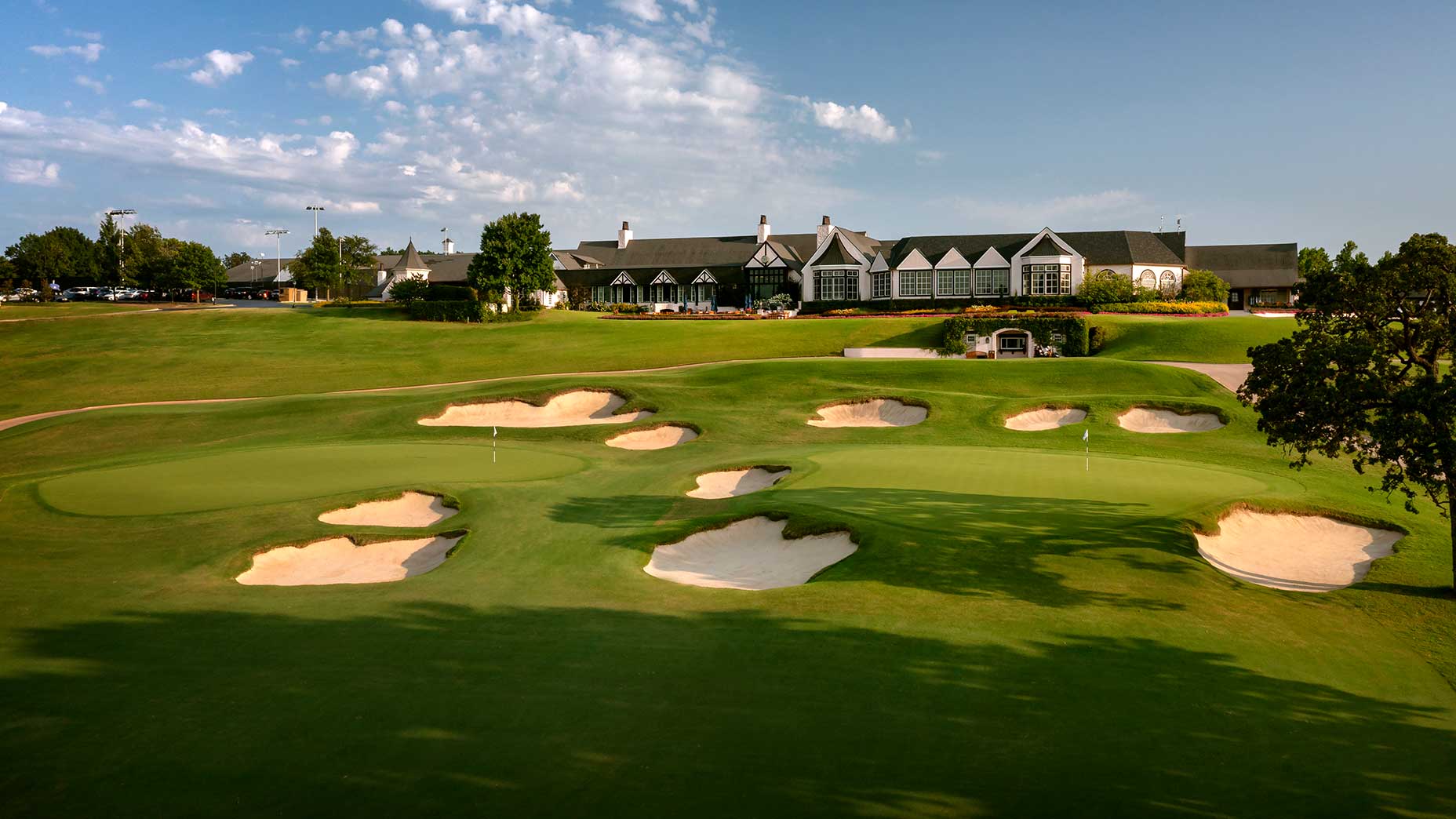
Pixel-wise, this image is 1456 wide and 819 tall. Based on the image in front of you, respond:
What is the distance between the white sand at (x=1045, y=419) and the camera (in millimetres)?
32969

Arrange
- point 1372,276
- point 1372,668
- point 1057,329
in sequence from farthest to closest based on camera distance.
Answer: point 1057,329, point 1372,276, point 1372,668

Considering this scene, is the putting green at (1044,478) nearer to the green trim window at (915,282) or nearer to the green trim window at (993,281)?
the green trim window at (993,281)

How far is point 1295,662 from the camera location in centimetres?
1159

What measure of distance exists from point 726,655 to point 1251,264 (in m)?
97.5

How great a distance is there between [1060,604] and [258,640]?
12.4 m

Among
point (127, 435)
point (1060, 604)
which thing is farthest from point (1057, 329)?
point (127, 435)

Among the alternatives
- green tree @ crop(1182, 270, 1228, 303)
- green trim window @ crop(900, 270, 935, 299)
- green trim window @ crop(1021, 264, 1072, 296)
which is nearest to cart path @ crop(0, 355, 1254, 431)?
green tree @ crop(1182, 270, 1228, 303)

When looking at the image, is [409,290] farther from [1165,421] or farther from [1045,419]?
[1165,421]

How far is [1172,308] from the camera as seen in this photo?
63.5 metres

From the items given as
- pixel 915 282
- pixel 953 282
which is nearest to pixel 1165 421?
pixel 953 282

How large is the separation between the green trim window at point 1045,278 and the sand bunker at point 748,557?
64395mm

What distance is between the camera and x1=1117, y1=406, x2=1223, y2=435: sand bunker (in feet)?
104

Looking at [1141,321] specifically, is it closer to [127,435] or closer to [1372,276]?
[1372,276]

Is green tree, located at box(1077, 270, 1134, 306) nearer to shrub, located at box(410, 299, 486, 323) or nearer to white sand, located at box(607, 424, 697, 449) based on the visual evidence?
white sand, located at box(607, 424, 697, 449)
